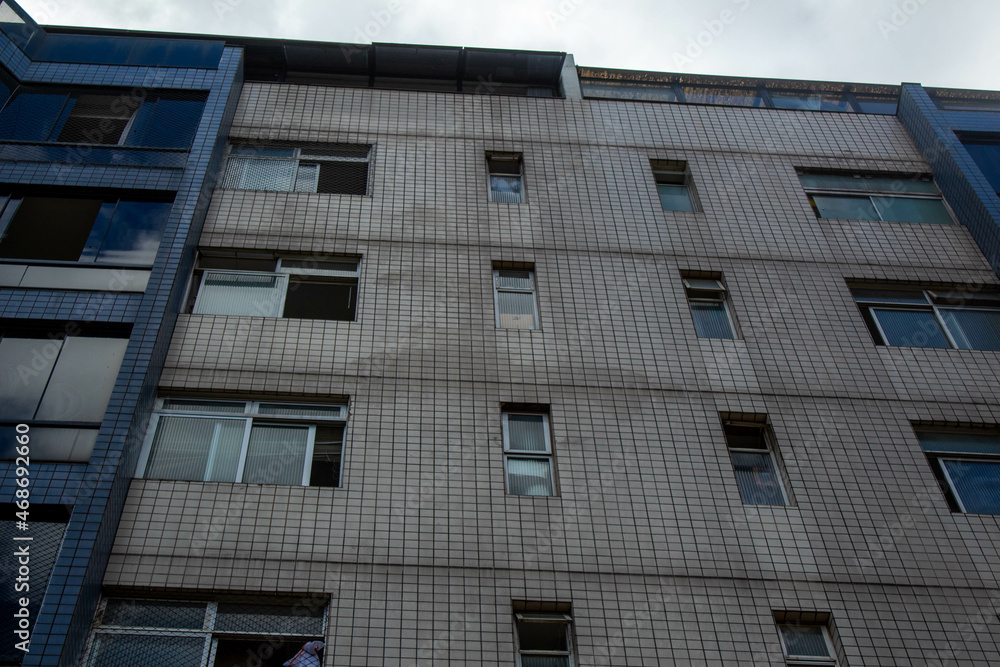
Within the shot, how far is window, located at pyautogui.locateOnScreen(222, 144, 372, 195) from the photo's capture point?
1350cm

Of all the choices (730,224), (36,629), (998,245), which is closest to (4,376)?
(36,629)

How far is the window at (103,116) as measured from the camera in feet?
43.1

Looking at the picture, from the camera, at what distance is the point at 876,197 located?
47.9ft

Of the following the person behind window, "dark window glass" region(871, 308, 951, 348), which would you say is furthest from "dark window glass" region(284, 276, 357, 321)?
"dark window glass" region(871, 308, 951, 348)

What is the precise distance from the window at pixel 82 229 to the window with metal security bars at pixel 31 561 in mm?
4186

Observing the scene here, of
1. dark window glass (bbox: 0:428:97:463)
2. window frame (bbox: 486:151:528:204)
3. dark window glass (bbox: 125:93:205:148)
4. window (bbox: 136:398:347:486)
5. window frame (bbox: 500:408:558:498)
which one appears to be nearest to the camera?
dark window glass (bbox: 0:428:97:463)

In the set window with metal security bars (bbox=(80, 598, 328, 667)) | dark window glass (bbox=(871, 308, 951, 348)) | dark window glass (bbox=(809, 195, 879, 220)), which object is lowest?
window with metal security bars (bbox=(80, 598, 328, 667))

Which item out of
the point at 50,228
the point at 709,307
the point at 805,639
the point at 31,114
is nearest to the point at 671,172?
the point at 709,307

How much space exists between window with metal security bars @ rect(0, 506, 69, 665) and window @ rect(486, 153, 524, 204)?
8723 millimetres

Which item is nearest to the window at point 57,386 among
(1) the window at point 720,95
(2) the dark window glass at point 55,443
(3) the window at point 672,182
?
(2) the dark window glass at point 55,443

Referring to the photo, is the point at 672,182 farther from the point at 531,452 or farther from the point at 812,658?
→ the point at 812,658

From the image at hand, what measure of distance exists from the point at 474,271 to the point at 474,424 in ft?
9.90

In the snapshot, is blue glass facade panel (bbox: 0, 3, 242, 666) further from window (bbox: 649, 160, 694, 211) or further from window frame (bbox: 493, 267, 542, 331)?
window (bbox: 649, 160, 694, 211)

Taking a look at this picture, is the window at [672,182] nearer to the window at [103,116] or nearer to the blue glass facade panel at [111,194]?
the blue glass facade panel at [111,194]
